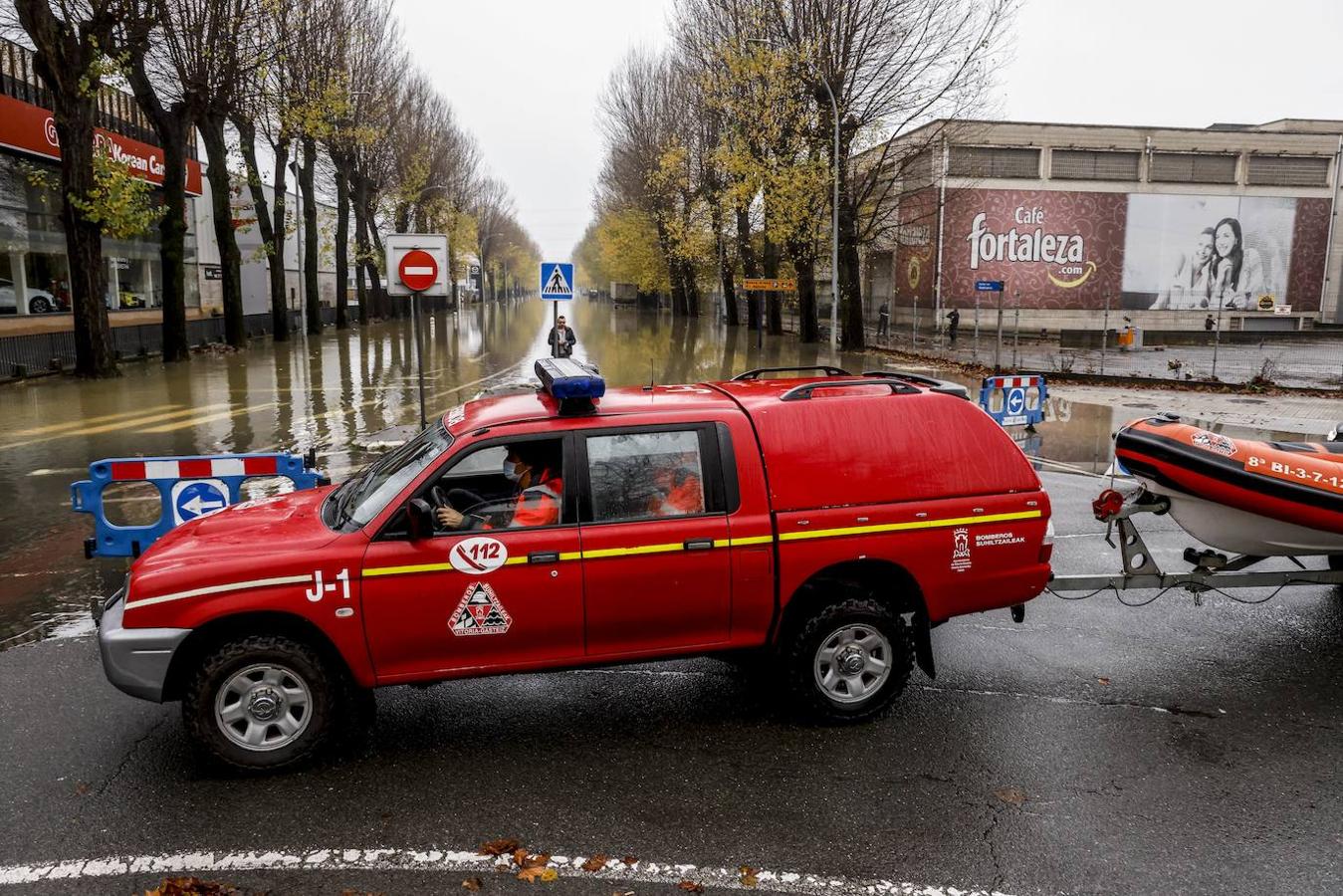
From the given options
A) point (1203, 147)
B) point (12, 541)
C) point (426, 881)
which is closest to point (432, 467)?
point (426, 881)

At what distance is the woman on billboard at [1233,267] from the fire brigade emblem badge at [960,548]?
5807cm

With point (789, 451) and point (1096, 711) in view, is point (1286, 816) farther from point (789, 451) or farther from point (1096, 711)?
point (789, 451)

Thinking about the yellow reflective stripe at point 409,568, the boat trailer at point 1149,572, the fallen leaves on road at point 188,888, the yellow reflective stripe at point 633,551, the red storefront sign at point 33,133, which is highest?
the red storefront sign at point 33,133

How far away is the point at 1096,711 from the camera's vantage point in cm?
540

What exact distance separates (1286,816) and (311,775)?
4650mm

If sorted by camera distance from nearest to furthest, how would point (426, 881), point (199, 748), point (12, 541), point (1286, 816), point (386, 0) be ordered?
point (426, 881), point (1286, 816), point (199, 748), point (12, 541), point (386, 0)

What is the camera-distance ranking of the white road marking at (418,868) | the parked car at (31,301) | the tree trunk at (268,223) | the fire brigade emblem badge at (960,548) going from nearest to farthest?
the white road marking at (418,868), the fire brigade emblem badge at (960,548), the parked car at (31,301), the tree trunk at (268,223)

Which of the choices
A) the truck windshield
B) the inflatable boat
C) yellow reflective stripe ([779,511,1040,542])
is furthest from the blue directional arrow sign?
the inflatable boat

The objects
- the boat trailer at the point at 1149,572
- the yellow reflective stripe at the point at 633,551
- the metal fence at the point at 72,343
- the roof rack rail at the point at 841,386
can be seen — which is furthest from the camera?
the metal fence at the point at 72,343

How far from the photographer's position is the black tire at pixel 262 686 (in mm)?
4484

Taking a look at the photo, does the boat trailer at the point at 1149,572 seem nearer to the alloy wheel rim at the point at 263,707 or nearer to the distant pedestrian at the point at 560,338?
the alloy wheel rim at the point at 263,707

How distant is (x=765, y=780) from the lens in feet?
15.2

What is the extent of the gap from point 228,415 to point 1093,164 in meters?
50.8

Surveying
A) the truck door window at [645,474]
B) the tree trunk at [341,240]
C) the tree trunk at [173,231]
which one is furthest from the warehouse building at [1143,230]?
the truck door window at [645,474]
